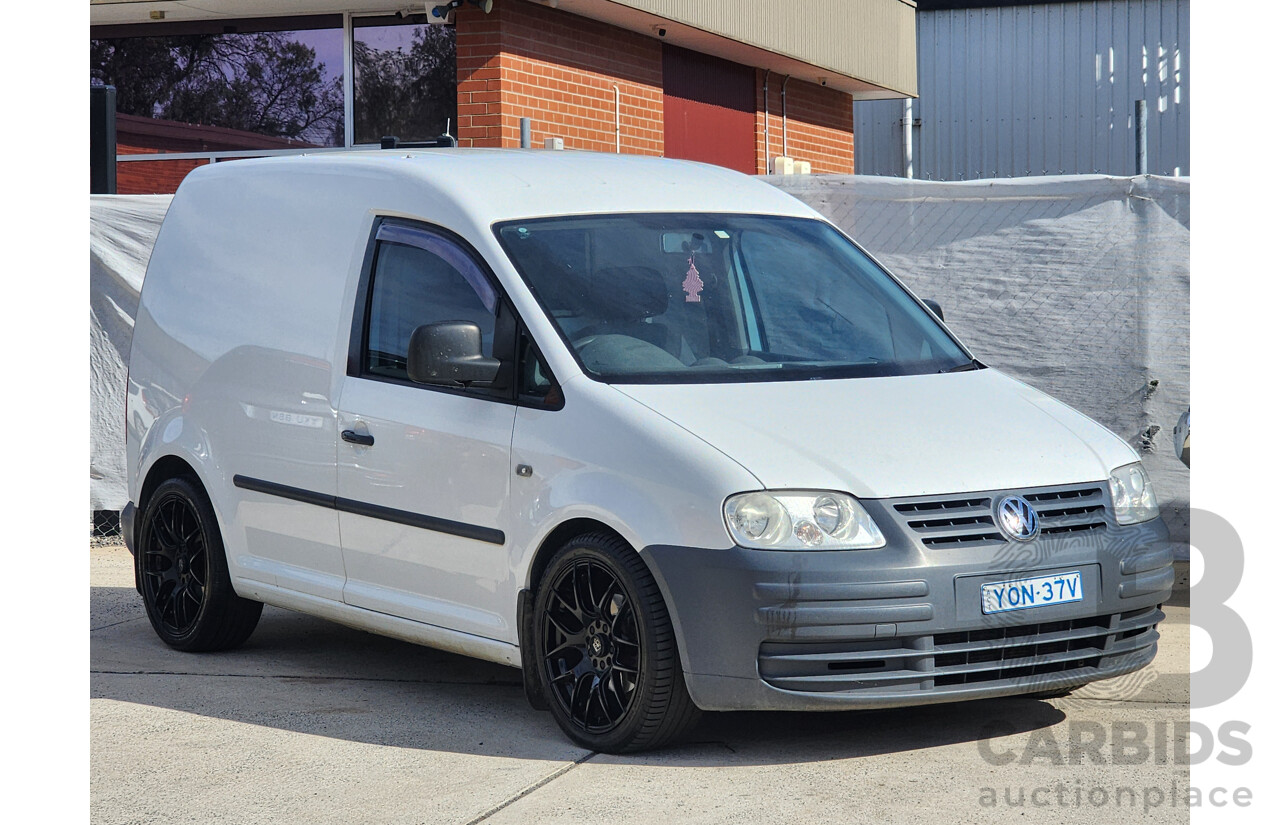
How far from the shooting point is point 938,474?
5.23 meters

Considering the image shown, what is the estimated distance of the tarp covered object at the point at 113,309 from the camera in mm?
10336

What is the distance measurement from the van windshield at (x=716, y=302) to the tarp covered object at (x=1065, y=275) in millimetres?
2606

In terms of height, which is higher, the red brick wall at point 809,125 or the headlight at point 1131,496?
the red brick wall at point 809,125

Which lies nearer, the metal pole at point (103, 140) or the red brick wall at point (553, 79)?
the metal pole at point (103, 140)

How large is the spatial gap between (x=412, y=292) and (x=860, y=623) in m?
2.35

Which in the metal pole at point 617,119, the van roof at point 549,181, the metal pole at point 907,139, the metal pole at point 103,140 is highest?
the metal pole at point 907,139

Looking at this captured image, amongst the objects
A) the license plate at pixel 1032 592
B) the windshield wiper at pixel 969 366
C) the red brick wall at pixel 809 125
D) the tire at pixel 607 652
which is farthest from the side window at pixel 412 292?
the red brick wall at pixel 809 125

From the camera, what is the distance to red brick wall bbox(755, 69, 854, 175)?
1839 centimetres

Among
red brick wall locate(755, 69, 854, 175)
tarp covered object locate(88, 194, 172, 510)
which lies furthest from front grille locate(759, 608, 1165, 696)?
red brick wall locate(755, 69, 854, 175)

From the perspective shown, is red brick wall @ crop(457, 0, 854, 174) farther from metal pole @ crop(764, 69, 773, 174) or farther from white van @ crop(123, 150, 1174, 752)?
white van @ crop(123, 150, 1174, 752)

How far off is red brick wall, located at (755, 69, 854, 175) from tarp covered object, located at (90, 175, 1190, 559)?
880 centimetres

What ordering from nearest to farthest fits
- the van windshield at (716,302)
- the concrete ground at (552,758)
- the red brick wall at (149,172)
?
1. the concrete ground at (552,758)
2. the van windshield at (716,302)
3. the red brick wall at (149,172)

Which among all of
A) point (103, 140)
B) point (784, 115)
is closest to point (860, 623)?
point (103, 140)

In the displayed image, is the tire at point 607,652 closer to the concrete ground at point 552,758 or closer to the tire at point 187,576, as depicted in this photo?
the concrete ground at point 552,758
